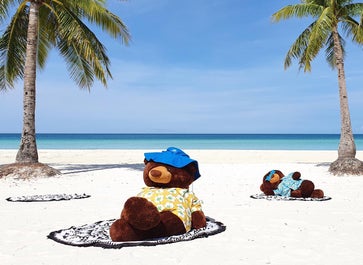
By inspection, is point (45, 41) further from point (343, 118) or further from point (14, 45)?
point (343, 118)

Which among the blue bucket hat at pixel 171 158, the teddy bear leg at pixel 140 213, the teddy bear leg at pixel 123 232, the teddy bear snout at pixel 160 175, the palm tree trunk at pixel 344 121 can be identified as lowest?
the teddy bear leg at pixel 123 232

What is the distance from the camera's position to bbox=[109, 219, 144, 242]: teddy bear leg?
15.8ft

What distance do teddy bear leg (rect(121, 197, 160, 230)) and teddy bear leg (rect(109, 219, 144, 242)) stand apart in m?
0.09

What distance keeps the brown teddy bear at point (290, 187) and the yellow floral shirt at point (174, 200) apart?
12.6 ft

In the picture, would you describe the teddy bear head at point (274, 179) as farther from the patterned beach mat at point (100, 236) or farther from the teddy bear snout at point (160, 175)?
the teddy bear snout at point (160, 175)

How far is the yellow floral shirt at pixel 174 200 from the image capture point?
201 inches

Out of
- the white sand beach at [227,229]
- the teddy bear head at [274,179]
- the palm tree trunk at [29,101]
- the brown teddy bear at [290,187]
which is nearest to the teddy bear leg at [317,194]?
the brown teddy bear at [290,187]

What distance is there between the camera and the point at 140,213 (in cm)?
459

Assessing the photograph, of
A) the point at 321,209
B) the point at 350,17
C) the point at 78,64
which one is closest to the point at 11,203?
the point at 321,209

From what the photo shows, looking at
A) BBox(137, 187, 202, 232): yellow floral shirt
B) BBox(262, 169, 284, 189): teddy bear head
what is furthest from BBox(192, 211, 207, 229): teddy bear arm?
BBox(262, 169, 284, 189): teddy bear head

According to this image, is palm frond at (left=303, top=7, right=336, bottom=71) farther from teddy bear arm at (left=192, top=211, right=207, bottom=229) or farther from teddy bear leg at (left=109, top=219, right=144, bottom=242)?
teddy bear leg at (left=109, top=219, right=144, bottom=242)

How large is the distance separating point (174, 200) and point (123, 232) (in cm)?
77

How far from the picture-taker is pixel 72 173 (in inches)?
580

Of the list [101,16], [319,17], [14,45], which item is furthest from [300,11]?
[14,45]
